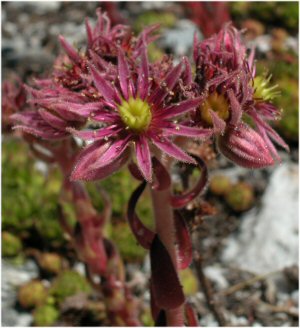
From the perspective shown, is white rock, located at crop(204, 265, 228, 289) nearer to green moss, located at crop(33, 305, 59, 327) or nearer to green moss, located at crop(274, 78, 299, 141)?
green moss, located at crop(33, 305, 59, 327)

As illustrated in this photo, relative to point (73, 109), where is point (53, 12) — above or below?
above

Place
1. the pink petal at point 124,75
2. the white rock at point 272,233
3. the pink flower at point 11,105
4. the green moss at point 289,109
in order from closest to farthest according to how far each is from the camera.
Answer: the pink petal at point 124,75
the pink flower at point 11,105
the white rock at point 272,233
the green moss at point 289,109

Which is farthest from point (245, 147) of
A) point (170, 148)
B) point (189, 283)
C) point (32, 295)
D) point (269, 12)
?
point (269, 12)

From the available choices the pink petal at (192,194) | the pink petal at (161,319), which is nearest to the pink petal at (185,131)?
the pink petal at (192,194)

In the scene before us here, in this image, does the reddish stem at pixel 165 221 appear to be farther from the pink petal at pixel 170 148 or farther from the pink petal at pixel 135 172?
the pink petal at pixel 170 148

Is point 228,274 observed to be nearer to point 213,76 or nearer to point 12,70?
point 213,76

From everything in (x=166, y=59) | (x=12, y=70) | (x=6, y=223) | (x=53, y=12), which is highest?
(x=53, y=12)

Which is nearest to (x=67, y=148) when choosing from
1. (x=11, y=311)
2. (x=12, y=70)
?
(x=11, y=311)
